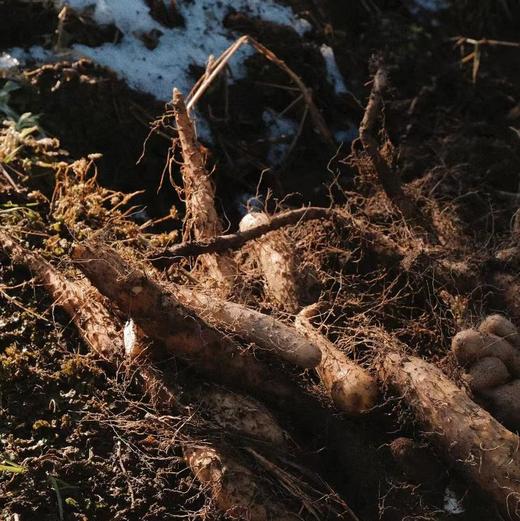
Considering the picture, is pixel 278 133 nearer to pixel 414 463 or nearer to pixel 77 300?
pixel 77 300

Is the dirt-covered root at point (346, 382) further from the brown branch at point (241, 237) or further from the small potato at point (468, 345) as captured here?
the brown branch at point (241, 237)

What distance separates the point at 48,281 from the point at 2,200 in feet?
1.47

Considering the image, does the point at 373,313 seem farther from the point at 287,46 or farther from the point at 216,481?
the point at 287,46

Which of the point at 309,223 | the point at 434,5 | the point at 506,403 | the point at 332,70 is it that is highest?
the point at 434,5

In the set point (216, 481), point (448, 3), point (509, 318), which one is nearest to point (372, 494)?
point (216, 481)

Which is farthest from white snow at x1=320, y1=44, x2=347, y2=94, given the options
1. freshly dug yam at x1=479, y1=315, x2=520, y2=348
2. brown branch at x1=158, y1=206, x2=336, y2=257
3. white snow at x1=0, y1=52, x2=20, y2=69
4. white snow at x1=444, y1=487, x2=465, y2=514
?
white snow at x1=444, y1=487, x2=465, y2=514

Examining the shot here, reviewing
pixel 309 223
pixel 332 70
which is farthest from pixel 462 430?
pixel 332 70

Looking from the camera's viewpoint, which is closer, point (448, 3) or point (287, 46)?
point (287, 46)

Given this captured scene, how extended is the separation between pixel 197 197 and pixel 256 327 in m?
0.59

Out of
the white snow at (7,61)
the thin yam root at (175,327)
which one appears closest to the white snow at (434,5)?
the white snow at (7,61)

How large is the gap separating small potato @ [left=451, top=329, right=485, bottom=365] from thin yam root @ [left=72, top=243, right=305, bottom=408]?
1.58ft

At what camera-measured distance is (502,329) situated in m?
2.29

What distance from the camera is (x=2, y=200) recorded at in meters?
2.70

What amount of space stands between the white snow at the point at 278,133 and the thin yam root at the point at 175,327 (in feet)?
4.22
